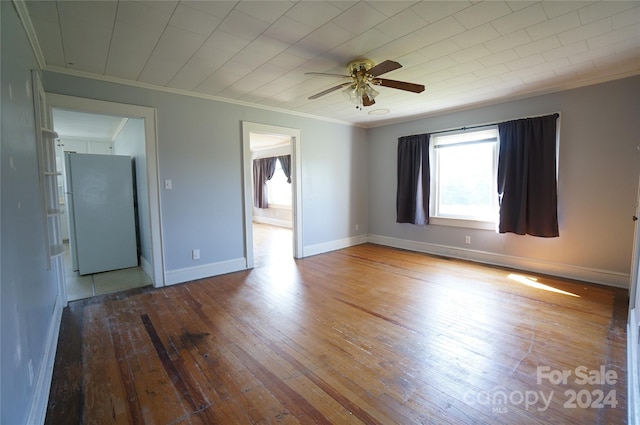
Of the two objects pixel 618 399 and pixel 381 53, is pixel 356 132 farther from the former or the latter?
pixel 618 399

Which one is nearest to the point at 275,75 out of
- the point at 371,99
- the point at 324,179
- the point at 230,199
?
the point at 371,99

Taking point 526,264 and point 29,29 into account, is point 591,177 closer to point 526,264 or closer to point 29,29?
point 526,264

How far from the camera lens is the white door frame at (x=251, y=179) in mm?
4234

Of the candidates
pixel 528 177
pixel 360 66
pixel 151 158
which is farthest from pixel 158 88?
pixel 528 177

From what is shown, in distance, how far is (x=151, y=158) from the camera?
137 inches

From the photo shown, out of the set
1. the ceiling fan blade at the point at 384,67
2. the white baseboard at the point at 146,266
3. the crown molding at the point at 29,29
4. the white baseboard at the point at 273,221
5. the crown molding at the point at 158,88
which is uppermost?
the crown molding at the point at 158,88

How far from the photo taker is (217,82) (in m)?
3.35

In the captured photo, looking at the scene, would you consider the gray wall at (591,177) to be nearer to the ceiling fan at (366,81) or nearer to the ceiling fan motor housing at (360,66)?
the ceiling fan at (366,81)

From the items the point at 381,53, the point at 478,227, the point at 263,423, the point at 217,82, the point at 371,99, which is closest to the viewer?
the point at 263,423

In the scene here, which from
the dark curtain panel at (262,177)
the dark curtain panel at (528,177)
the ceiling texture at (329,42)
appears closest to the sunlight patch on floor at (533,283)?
the dark curtain panel at (528,177)

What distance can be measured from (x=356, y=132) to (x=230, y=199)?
117 inches

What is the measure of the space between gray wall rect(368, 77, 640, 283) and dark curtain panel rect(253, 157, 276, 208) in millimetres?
6090

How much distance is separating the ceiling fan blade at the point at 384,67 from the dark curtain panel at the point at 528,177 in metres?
2.61

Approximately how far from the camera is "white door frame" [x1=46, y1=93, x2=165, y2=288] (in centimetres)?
312
